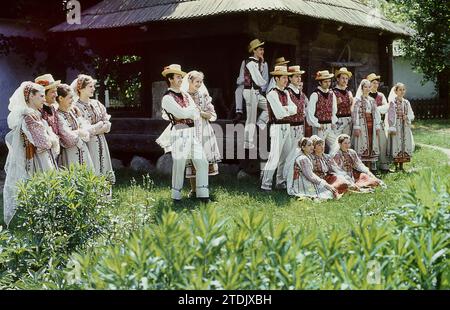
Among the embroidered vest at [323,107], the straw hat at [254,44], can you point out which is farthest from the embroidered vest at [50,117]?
the embroidered vest at [323,107]

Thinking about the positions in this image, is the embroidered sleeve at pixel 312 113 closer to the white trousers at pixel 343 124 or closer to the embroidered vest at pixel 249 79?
the white trousers at pixel 343 124

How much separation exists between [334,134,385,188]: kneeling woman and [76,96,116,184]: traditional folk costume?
11.8ft

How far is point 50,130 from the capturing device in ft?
24.3

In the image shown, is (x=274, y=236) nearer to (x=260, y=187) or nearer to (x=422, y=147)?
(x=260, y=187)

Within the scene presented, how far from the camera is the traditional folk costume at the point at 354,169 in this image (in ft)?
30.9

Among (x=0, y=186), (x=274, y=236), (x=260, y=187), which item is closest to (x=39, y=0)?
(x=0, y=186)

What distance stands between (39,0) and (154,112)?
4.39 m

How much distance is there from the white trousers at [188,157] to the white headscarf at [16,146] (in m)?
2.04

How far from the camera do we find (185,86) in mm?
8906

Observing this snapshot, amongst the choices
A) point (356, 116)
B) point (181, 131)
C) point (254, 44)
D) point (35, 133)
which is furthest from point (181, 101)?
point (356, 116)

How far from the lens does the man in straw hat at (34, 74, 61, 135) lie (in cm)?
759

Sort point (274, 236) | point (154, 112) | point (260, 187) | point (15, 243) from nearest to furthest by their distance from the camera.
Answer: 1. point (274, 236)
2. point (15, 243)
3. point (260, 187)
4. point (154, 112)

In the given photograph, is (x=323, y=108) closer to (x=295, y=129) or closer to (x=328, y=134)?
(x=328, y=134)

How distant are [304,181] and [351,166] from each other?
1.15m
